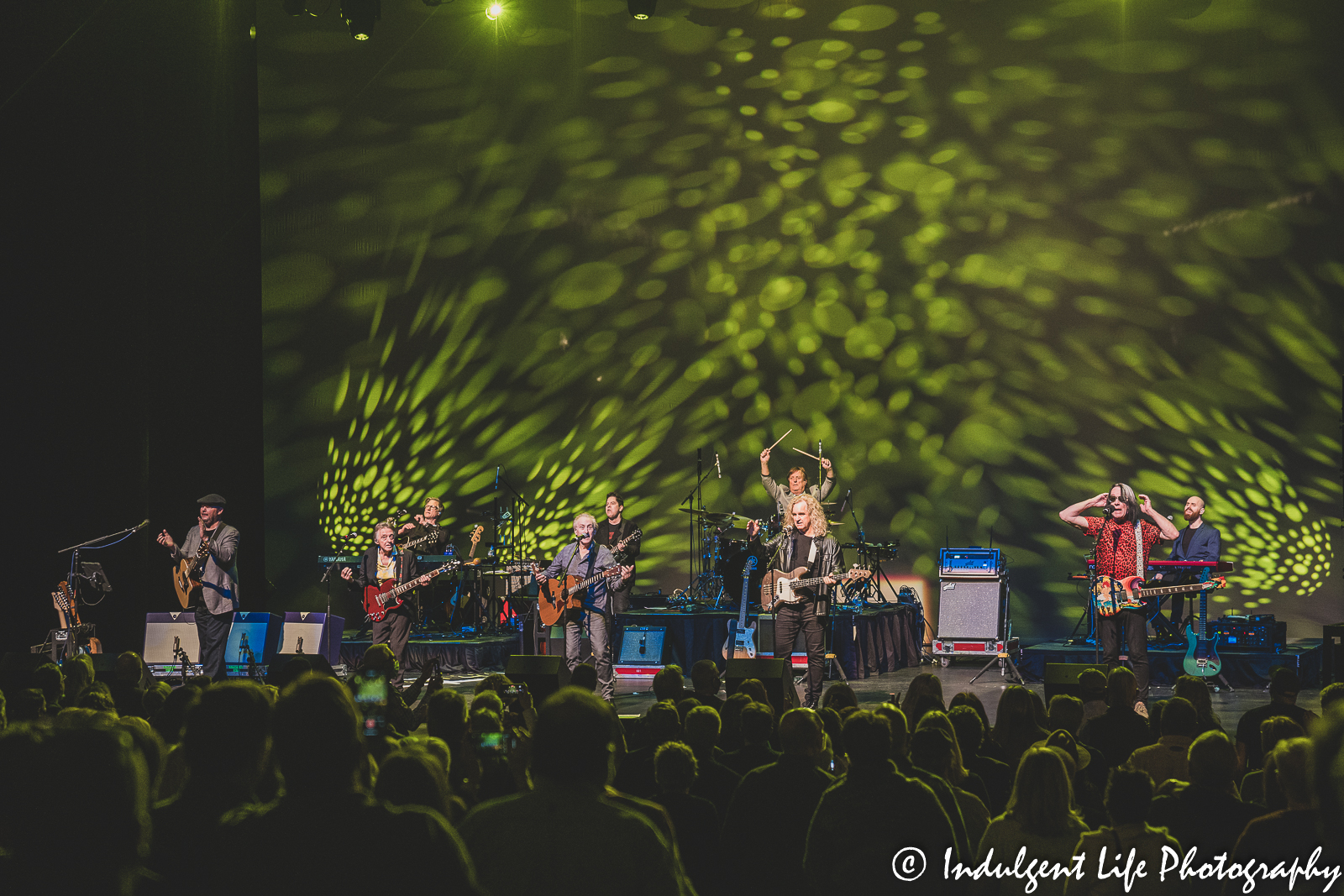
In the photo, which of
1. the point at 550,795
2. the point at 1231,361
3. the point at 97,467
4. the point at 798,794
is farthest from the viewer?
the point at 1231,361

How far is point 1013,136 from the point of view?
14.0 m

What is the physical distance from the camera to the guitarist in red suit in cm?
1109

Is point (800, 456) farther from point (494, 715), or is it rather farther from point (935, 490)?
point (494, 715)

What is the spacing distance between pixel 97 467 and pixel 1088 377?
411 inches

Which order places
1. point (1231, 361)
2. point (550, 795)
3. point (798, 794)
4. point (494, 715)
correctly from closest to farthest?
point (550, 795)
point (798, 794)
point (494, 715)
point (1231, 361)

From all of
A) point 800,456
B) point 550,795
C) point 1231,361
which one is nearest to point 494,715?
point 550,795

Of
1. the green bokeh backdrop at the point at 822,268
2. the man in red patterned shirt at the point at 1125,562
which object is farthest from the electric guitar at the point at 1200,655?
the green bokeh backdrop at the point at 822,268

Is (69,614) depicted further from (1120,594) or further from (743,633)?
(1120,594)

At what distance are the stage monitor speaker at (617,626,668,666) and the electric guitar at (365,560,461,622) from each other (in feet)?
6.20

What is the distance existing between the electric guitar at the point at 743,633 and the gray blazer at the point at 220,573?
4457mm

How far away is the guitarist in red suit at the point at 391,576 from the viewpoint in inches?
437

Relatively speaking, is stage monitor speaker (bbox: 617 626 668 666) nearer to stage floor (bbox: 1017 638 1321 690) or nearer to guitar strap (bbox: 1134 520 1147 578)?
stage floor (bbox: 1017 638 1321 690)

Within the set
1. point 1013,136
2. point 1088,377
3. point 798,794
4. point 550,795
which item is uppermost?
point 1013,136

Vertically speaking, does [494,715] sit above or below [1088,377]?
below
